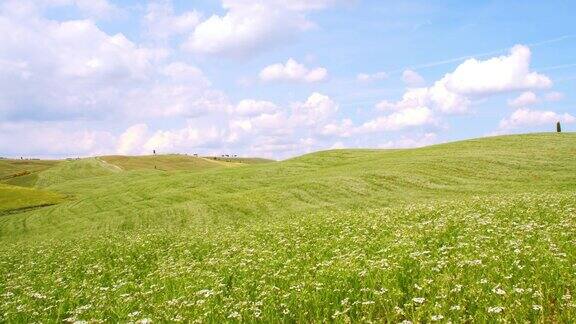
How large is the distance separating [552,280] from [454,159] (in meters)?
53.1

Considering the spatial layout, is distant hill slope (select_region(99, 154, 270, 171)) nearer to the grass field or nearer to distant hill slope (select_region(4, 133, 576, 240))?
distant hill slope (select_region(4, 133, 576, 240))

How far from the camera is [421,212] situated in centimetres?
2523

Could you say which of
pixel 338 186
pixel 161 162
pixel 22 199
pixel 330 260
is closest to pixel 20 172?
pixel 161 162

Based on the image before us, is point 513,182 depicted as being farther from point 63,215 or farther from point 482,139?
point 63,215

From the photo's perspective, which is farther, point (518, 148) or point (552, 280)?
point (518, 148)

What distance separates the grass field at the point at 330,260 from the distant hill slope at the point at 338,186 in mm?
380

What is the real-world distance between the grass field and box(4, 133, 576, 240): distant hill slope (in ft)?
1.25

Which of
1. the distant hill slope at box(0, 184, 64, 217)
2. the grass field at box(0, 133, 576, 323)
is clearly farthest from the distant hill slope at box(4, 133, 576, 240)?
the distant hill slope at box(0, 184, 64, 217)

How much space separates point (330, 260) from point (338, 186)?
121 ft

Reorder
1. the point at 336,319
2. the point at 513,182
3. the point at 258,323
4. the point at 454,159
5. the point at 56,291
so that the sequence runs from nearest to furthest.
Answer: the point at 336,319 → the point at 258,323 → the point at 56,291 → the point at 513,182 → the point at 454,159

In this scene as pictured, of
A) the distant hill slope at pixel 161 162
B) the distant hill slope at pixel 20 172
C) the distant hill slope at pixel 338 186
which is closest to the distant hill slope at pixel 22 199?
the distant hill slope at pixel 338 186

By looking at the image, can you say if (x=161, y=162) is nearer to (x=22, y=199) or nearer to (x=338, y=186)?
(x=22, y=199)

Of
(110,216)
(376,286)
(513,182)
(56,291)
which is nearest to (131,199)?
(110,216)

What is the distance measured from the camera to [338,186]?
51.5m
